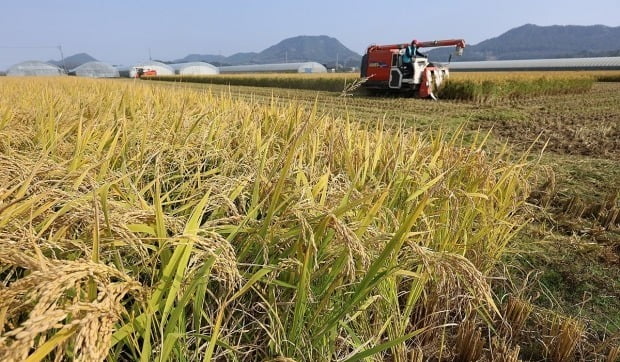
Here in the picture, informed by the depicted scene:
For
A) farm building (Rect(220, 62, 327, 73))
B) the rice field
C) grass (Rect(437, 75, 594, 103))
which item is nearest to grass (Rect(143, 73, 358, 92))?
the rice field

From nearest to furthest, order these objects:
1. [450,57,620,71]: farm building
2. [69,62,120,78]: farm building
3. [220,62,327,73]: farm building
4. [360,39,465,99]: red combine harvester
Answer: [360,39,465,99]: red combine harvester < [450,57,620,71]: farm building < [220,62,327,73]: farm building < [69,62,120,78]: farm building

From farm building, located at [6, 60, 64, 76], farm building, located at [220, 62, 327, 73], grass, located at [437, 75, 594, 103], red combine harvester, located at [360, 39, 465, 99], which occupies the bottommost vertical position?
grass, located at [437, 75, 594, 103]

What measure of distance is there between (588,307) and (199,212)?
187cm

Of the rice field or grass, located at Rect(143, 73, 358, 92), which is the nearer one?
the rice field

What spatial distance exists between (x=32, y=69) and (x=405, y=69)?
2174 inches

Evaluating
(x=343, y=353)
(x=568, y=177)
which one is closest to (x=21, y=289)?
(x=343, y=353)

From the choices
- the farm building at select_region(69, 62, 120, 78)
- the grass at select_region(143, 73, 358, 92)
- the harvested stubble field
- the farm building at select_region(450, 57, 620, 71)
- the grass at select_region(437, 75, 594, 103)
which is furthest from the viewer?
the farm building at select_region(69, 62, 120, 78)

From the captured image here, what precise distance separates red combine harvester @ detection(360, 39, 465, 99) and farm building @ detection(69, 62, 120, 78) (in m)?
52.1

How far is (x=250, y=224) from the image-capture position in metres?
1.25

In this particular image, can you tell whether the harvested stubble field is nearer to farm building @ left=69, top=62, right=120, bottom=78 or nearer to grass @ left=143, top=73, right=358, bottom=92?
grass @ left=143, top=73, right=358, bottom=92

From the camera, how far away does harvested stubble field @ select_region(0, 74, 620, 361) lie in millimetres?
870

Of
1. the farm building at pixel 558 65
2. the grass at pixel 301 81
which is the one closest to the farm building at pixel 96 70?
the grass at pixel 301 81

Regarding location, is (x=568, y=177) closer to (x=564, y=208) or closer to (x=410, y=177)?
(x=564, y=208)

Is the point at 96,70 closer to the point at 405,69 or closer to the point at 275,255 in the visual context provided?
the point at 405,69
